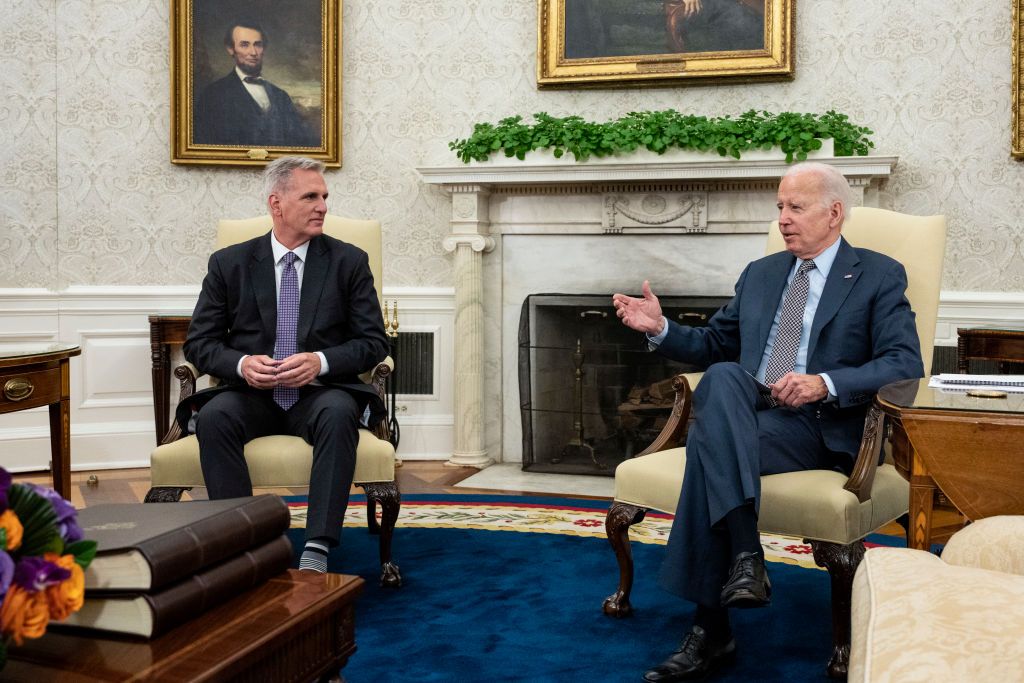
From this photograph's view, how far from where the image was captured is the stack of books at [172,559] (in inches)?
55.7

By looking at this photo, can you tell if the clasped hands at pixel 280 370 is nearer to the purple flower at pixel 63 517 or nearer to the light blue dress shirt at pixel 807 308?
the light blue dress shirt at pixel 807 308

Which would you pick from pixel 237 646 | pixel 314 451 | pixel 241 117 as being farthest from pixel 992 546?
pixel 241 117

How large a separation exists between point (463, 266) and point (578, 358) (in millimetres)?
801

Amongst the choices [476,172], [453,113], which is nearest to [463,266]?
[476,172]

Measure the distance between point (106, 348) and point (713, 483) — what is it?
13.5ft

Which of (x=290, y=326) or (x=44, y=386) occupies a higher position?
(x=290, y=326)

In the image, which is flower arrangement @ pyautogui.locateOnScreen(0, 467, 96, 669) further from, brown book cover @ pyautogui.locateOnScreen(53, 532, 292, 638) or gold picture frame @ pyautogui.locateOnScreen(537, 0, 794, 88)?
gold picture frame @ pyautogui.locateOnScreen(537, 0, 794, 88)

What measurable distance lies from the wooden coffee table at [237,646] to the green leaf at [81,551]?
0.16 metres

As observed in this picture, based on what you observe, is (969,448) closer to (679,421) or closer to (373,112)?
(679,421)

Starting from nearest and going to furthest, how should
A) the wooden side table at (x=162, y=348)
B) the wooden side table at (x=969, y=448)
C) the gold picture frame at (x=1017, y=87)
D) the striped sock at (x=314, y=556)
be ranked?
the wooden side table at (x=969, y=448) → the striped sock at (x=314, y=556) → the gold picture frame at (x=1017, y=87) → the wooden side table at (x=162, y=348)

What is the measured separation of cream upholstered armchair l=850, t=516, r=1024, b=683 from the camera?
1103 millimetres

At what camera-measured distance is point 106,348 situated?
5.62 meters

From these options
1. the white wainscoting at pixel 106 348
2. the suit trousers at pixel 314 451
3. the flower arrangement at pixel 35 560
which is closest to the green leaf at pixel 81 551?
the flower arrangement at pixel 35 560

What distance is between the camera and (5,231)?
5.45m
